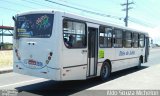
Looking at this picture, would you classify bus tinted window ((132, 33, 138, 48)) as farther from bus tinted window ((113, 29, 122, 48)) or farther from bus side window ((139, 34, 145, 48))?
bus tinted window ((113, 29, 122, 48))

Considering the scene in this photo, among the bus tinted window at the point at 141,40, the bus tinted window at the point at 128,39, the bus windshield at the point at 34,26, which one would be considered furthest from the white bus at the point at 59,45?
the bus tinted window at the point at 141,40

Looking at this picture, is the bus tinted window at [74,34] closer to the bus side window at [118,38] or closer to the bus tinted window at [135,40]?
the bus side window at [118,38]

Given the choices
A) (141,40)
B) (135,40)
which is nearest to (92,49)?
(135,40)

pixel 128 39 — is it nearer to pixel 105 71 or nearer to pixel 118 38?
pixel 118 38

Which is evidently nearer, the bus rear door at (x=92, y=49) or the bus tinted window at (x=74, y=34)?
the bus tinted window at (x=74, y=34)

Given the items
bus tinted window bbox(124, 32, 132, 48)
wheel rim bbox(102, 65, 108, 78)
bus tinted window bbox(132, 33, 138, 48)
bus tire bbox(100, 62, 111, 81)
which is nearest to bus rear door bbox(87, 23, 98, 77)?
bus tire bbox(100, 62, 111, 81)

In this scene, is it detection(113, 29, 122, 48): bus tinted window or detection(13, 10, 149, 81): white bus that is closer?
detection(13, 10, 149, 81): white bus

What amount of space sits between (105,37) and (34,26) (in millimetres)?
4042

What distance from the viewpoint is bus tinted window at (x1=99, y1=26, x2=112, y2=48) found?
38.0 ft

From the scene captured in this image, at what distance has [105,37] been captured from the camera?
12.0 metres

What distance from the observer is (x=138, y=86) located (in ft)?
34.7

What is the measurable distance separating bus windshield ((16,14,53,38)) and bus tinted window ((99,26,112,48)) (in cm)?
334

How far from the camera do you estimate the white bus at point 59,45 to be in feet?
28.6

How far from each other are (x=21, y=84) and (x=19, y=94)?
1.90m
